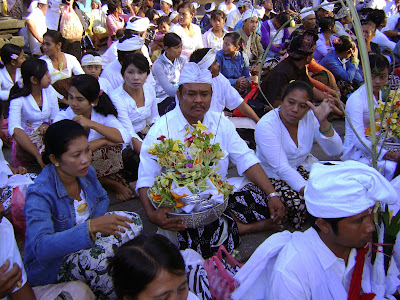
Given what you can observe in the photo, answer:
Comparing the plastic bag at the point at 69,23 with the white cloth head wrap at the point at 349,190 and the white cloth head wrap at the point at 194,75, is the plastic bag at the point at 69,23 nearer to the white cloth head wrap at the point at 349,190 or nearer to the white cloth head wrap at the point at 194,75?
the white cloth head wrap at the point at 194,75

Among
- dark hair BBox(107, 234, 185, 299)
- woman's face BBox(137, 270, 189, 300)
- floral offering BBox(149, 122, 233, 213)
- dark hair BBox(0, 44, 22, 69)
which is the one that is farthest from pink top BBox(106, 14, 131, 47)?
woman's face BBox(137, 270, 189, 300)

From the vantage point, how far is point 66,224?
2.63m

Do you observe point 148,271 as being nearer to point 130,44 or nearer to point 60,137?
point 60,137

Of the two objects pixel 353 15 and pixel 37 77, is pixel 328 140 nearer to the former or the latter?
pixel 353 15

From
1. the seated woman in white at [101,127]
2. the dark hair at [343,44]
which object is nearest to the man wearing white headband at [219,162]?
the seated woman in white at [101,127]

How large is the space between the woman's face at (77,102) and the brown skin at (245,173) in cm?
103

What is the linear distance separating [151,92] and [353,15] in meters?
3.30

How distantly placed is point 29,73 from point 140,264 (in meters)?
3.26

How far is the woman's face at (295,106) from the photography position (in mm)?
3402

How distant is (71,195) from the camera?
2.70 metres

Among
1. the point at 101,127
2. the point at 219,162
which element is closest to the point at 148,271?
the point at 219,162

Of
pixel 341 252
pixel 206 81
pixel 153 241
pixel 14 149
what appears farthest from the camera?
pixel 14 149

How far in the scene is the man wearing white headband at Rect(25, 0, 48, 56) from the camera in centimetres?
696

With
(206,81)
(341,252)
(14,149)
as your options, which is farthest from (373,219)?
(14,149)
